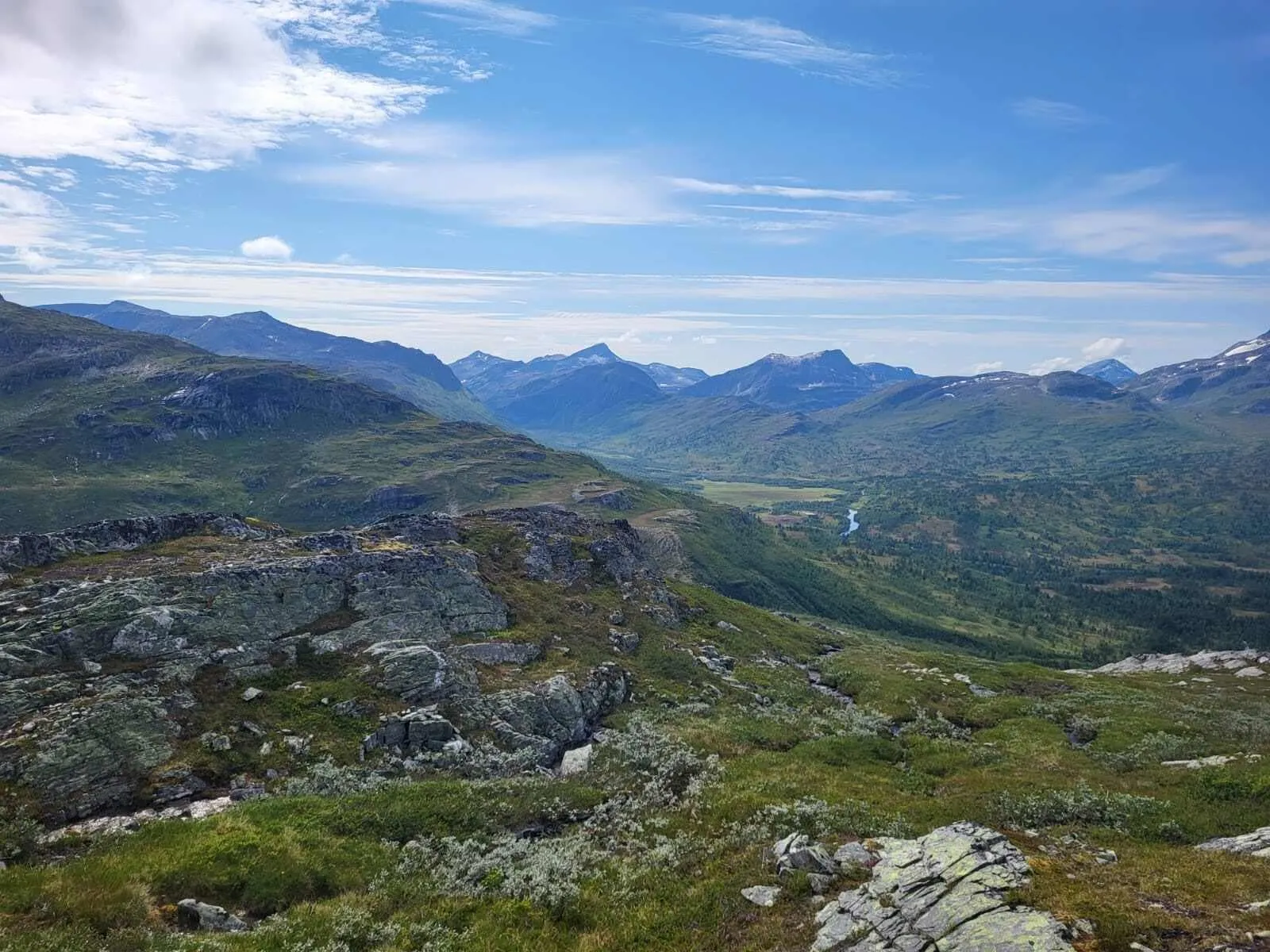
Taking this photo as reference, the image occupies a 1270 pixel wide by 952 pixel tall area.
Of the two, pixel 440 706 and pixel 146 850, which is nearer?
pixel 146 850

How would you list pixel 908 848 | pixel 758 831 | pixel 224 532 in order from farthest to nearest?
1. pixel 224 532
2. pixel 758 831
3. pixel 908 848

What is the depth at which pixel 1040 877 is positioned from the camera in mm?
22203

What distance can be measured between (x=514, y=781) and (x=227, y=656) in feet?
87.4

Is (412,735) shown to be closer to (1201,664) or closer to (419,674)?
(419,674)

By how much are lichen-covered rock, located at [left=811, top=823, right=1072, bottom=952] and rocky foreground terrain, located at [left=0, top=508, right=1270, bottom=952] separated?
0.12 m

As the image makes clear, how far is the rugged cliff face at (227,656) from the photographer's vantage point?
39.3m

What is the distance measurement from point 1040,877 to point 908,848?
5.29 metres

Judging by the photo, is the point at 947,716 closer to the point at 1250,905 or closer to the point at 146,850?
the point at 1250,905

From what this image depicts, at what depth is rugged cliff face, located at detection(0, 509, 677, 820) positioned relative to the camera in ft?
129

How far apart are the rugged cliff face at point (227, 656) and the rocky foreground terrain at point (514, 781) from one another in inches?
9.7

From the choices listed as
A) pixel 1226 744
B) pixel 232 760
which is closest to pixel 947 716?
pixel 1226 744

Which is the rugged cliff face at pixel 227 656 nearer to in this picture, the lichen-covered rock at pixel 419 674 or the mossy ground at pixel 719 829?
the lichen-covered rock at pixel 419 674

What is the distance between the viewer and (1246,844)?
98.4 feet

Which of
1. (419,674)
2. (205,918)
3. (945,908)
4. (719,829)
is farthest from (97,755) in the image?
(945,908)
